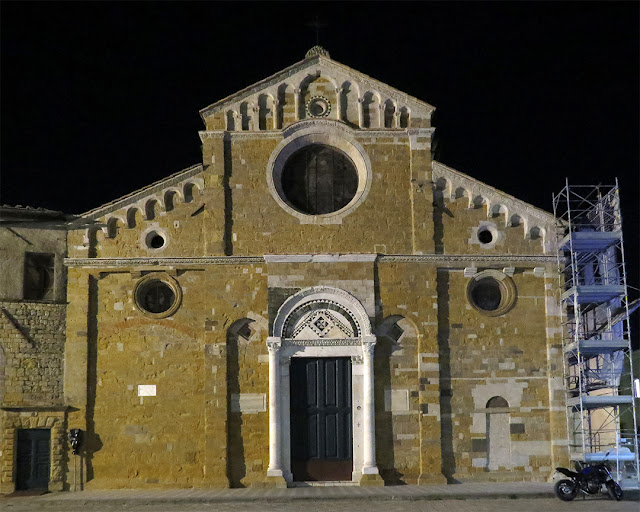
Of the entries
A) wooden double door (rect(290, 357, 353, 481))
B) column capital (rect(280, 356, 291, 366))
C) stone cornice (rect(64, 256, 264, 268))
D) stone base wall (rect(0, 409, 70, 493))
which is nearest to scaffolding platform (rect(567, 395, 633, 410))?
wooden double door (rect(290, 357, 353, 481))

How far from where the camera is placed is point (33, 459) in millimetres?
18391

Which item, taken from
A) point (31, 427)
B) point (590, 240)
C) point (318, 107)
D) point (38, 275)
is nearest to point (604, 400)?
point (590, 240)

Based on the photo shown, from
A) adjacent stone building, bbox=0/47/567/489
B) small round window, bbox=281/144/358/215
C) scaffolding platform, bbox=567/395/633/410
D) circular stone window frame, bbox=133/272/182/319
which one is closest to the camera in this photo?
scaffolding platform, bbox=567/395/633/410

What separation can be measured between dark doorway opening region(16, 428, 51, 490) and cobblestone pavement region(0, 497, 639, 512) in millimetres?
1106

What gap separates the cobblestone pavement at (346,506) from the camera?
50.6ft

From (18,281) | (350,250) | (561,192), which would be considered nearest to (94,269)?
(18,281)

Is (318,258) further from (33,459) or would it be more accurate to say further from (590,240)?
(33,459)

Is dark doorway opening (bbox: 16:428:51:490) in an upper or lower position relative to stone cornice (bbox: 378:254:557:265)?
lower

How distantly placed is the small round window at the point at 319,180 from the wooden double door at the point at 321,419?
364cm

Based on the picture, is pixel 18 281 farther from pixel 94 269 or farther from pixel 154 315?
pixel 154 315

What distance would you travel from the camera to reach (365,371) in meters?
18.8

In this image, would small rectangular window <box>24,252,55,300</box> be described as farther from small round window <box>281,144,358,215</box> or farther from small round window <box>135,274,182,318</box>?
small round window <box>281,144,358,215</box>

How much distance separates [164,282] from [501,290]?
7.75 meters

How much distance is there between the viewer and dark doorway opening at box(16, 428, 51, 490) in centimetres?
1827
